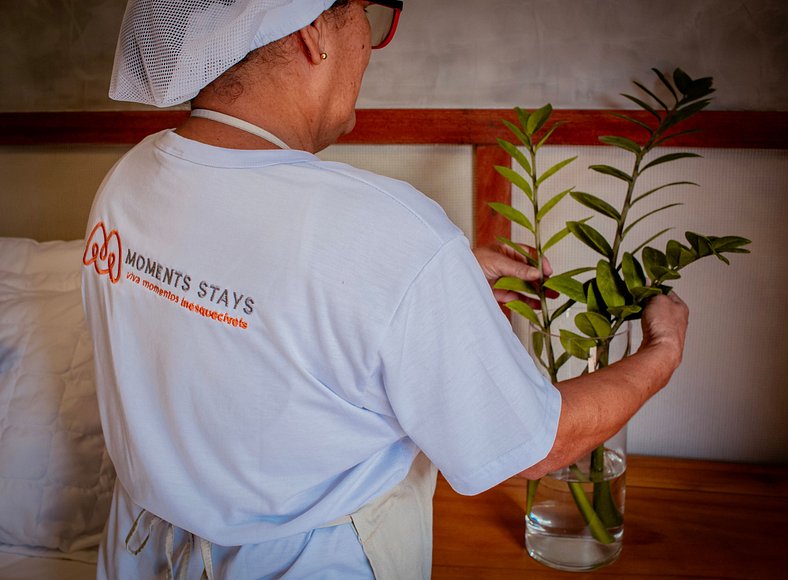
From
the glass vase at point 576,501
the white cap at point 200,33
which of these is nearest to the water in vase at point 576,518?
the glass vase at point 576,501

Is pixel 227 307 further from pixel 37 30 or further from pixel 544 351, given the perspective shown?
pixel 37 30

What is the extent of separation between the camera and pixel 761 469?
1.34 metres

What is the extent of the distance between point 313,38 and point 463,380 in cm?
36

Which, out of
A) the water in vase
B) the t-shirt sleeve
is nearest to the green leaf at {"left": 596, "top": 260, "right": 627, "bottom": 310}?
the water in vase

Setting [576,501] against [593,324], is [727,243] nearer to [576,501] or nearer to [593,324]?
[593,324]

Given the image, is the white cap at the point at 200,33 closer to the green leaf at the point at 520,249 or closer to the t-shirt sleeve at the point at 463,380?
the t-shirt sleeve at the point at 463,380

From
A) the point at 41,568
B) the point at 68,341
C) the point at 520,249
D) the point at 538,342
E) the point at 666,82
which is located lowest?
the point at 41,568

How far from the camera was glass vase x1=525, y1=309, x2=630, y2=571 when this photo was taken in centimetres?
105

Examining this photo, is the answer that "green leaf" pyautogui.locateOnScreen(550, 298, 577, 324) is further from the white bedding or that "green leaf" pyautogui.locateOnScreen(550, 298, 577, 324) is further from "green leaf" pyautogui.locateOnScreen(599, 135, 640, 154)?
the white bedding

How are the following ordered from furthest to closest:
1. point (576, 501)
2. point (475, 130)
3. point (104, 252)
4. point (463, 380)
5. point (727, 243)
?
point (475, 130)
point (576, 501)
point (727, 243)
point (104, 252)
point (463, 380)

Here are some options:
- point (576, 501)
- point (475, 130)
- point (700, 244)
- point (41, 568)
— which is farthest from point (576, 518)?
point (41, 568)

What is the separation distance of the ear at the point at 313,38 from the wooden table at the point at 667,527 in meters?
0.72

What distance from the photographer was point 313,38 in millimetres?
746

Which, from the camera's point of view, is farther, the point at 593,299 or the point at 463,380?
the point at 593,299
